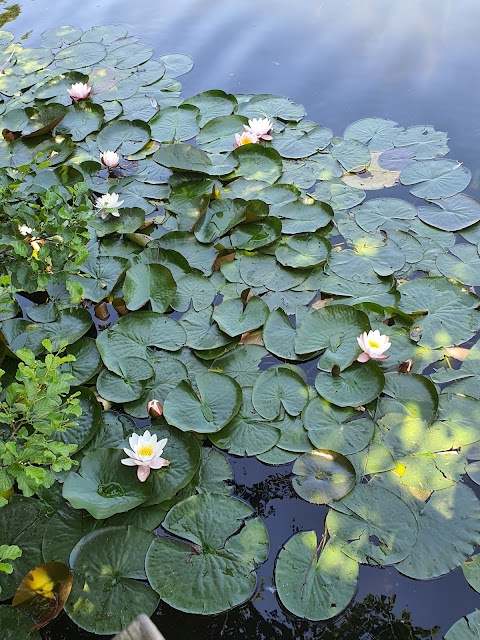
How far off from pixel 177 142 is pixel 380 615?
107 inches

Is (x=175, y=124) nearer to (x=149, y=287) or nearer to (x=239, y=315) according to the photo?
(x=149, y=287)

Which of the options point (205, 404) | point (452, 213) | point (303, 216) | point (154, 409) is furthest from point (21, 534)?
point (452, 213)

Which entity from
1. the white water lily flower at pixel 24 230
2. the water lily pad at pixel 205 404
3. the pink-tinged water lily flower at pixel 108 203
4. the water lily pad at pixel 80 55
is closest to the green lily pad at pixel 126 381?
the water lily pad at pixel 205 404

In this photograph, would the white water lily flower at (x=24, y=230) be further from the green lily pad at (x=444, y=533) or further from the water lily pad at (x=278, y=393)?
the green lily pad at (x=444, y=533)

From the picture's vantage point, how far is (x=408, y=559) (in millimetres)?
1663

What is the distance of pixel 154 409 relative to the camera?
1989 mm

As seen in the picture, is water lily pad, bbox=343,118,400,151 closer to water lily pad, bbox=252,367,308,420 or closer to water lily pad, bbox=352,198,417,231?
water lily pad, bbox=352,198,417,231

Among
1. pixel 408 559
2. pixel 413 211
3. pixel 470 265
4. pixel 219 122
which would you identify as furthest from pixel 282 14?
pixel 408 559

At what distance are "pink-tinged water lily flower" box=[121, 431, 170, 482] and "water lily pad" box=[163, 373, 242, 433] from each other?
133 millimetres

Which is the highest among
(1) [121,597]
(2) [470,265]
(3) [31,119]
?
(3) [31,119]

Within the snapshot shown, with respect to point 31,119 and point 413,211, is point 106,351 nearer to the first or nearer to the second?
point 413,211

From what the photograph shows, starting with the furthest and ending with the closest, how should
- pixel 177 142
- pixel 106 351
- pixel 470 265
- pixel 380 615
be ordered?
pixel 177 142, pixel 470 265, pixel 106 351, pixel 380 615

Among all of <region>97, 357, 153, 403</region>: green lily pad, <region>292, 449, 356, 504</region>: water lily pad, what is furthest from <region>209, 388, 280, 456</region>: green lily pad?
<region>97, 357, 153, 403</region>: green lily pad

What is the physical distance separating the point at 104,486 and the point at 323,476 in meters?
0.71
